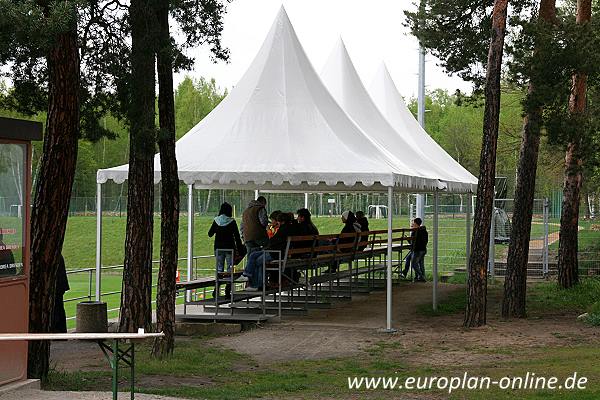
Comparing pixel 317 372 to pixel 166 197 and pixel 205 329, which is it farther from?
pixel 205 329

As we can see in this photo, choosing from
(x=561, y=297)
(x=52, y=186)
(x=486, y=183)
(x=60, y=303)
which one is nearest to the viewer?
(x=52, y=186)

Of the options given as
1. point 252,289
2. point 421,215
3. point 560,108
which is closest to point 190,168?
point 252,289

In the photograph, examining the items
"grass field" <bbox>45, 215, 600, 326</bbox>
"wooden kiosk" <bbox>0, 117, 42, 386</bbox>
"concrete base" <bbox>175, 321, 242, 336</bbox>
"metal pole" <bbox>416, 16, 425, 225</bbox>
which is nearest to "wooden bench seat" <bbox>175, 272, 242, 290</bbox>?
"concrete base" <bbox>175, 321, 242, 336</bbox>

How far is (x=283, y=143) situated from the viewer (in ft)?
63.1

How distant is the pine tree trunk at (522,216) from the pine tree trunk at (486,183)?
2.06m

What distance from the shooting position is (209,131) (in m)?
20.3

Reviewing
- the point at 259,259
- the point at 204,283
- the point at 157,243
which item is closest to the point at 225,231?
the point at 204,283

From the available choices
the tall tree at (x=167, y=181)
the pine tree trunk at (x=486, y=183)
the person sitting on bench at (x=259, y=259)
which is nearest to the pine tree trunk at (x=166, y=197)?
the tall tree at (x=167, y=181)

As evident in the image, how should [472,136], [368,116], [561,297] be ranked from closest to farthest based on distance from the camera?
1. [368,116]
2. [561,297]
3. [472,136]

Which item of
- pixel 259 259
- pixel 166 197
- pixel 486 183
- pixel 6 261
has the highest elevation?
pixel 486 183

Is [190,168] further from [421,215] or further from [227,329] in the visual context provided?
[421,215]

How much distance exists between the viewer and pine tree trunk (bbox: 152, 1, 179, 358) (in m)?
14.1

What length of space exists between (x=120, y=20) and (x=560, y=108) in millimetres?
9514

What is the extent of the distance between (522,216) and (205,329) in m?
6.77
